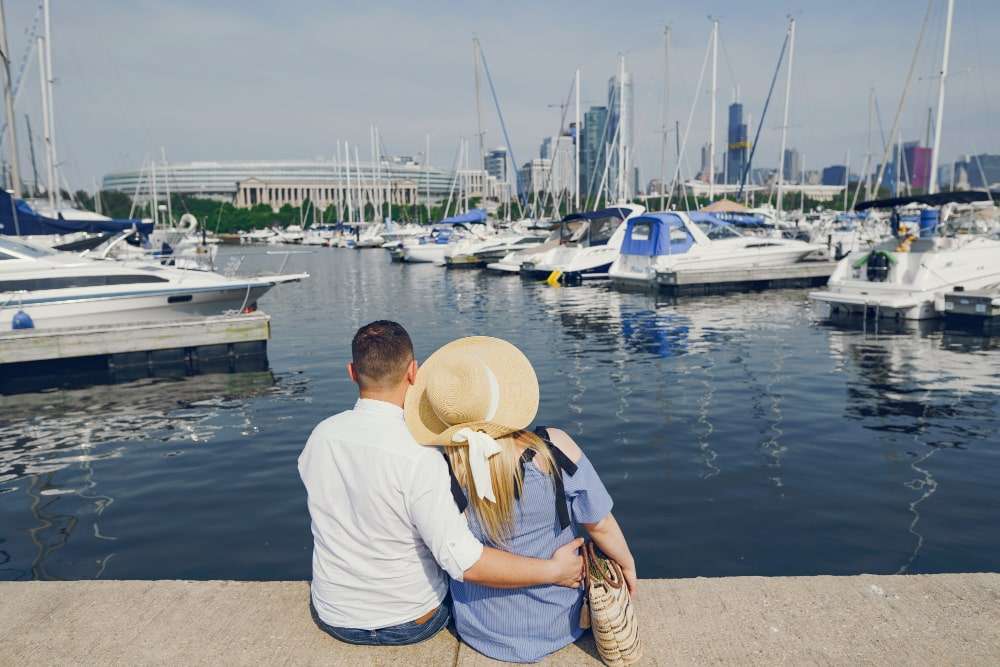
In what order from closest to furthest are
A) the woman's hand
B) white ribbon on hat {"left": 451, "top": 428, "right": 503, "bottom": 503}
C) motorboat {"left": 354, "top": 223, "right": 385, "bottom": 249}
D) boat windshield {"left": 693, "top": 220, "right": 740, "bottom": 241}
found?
white ribbon on hat {"left": 451, "top": 428, "right": 503, "bottom": 503} < the woman's hand < boat windshield {"left": 693, "top": 220, "right": 740, "bottom": 241} < motorboat {"left": 354, "top": 223, "right": 385, "bottom": 249}

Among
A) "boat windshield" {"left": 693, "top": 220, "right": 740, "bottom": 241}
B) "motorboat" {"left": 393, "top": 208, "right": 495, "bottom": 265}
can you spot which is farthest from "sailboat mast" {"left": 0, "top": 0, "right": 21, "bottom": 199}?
"boat windshield" {"left": 693, "top": 220, "right": 740, "bottom": 241}

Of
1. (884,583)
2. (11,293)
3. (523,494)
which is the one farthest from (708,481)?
(11,293)

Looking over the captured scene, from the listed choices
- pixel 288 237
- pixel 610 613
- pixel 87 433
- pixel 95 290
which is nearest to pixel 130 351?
pixel 95 290

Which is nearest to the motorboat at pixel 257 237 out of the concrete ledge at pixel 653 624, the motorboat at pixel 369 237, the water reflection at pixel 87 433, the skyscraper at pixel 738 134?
the motorboat at pixel 369 237

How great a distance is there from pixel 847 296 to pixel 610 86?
4493 cm

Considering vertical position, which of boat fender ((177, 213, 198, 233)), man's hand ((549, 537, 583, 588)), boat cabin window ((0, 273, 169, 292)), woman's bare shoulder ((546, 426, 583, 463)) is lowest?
man's hand ((549, 537, 583, 588))

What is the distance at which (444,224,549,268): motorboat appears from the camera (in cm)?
4575

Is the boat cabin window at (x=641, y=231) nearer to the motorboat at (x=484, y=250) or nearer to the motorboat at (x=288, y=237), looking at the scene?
the motorboat at (x=484, y=250)

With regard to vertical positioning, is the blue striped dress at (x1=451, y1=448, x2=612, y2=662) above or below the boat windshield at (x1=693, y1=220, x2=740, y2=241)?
below

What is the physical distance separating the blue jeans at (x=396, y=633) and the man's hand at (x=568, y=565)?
656mm

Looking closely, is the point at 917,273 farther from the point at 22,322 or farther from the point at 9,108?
the point at 9,108

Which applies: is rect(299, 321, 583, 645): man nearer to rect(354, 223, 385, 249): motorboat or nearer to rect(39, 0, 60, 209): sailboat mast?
rect(39, 0, 60, 209): sailboat mast

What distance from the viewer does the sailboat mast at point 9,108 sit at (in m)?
28.1

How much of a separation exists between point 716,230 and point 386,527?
3039 cm
